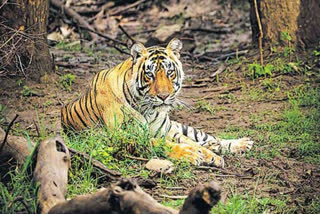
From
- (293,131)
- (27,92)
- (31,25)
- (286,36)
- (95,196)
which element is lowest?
(293,131)

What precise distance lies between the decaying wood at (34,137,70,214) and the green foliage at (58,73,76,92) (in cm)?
446

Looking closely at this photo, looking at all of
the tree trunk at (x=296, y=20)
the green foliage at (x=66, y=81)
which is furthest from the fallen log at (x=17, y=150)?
the tree trunk at (x=296, y=20)

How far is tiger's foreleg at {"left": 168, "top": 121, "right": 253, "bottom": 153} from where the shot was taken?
5531 millimetres

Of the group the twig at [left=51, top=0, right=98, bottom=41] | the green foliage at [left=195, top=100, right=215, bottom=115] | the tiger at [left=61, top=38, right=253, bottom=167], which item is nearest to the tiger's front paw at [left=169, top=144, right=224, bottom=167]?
Result: the tiger at [left=61, top=38, right=253, bottom=167]

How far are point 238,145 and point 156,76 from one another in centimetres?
103

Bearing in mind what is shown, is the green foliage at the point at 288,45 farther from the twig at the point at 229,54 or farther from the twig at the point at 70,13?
the twig at the point at 70,13

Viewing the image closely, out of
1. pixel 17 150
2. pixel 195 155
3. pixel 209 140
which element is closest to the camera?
pixel 17 150

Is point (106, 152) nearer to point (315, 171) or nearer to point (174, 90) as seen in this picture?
point (174, 90)

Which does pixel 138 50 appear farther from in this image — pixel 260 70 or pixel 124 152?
pixel 260 70

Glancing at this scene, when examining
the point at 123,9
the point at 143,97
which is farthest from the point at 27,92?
the point at 123,9

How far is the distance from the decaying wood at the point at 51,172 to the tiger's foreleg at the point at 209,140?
2.20m

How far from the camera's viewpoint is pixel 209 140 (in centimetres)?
592

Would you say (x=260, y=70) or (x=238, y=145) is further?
(x=260, y=70)

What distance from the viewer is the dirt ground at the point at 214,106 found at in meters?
4.49
